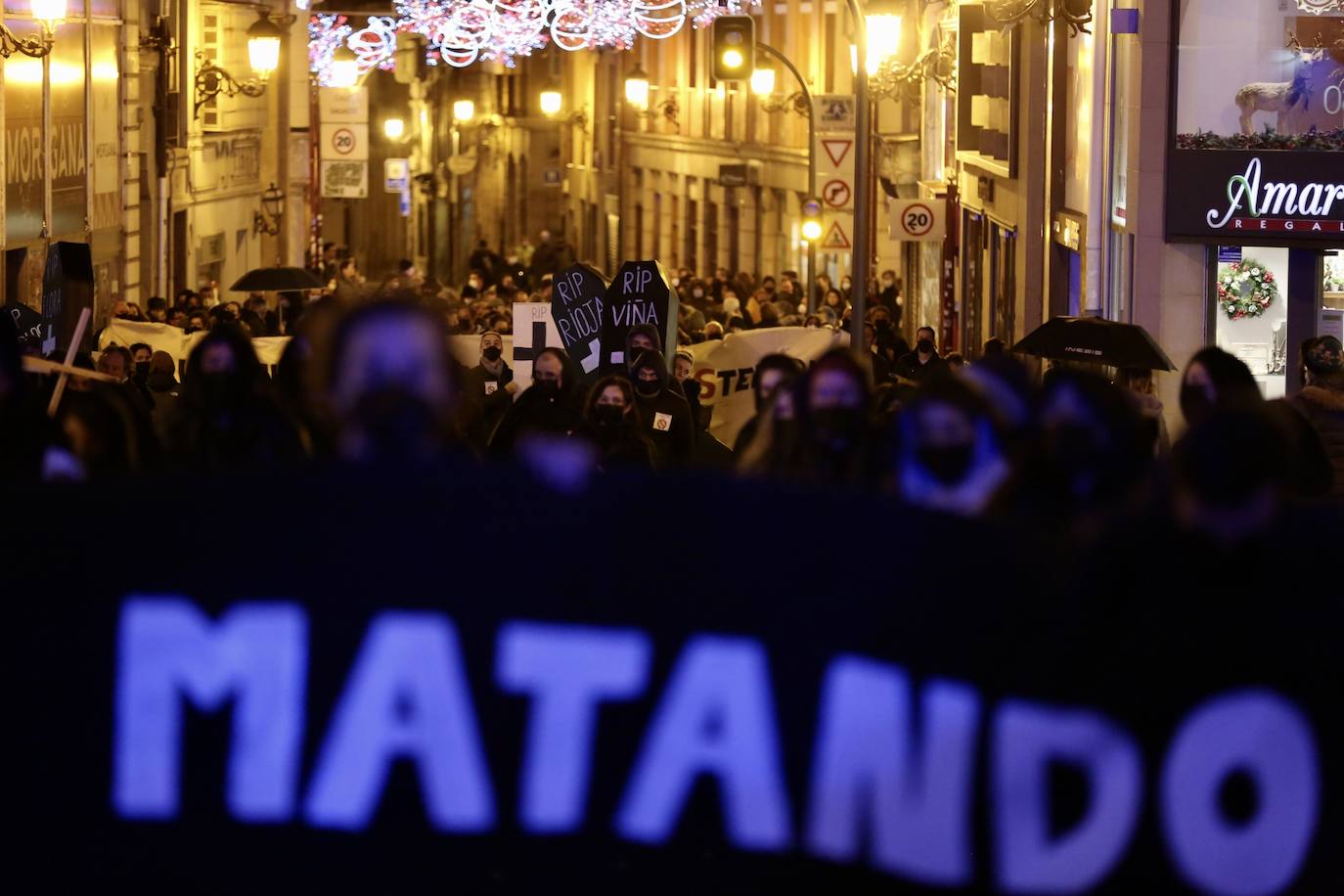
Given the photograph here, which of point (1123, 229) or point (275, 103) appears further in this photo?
point (275, 103)

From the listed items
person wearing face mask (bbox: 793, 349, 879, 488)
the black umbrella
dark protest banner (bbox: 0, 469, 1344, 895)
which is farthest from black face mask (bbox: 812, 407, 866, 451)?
the black umbrella

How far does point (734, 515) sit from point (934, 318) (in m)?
32.3

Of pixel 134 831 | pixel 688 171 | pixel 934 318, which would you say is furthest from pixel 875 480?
pixel 688 171

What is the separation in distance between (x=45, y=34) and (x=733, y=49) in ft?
21.1

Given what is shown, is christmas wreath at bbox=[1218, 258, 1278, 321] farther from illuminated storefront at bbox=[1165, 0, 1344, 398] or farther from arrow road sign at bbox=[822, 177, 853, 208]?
arrow road sign at bbox=[822, 177, 853, 208]

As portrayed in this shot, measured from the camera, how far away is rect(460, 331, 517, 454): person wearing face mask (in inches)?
618

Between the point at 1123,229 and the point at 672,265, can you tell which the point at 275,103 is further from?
the point at 1123,229

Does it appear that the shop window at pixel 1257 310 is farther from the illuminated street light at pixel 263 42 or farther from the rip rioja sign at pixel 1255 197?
the illuminated street light at pixel 263 42

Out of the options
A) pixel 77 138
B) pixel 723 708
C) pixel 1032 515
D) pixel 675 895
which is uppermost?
pixel 77 138

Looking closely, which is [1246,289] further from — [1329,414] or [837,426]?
[837,426]

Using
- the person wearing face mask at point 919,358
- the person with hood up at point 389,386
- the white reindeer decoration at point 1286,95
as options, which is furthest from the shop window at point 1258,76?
the person with hood up at point 389,386

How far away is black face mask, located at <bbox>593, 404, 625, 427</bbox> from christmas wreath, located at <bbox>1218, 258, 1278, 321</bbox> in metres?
8.58

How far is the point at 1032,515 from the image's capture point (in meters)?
5.75

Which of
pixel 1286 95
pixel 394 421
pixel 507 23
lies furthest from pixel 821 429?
pixel 507 23
